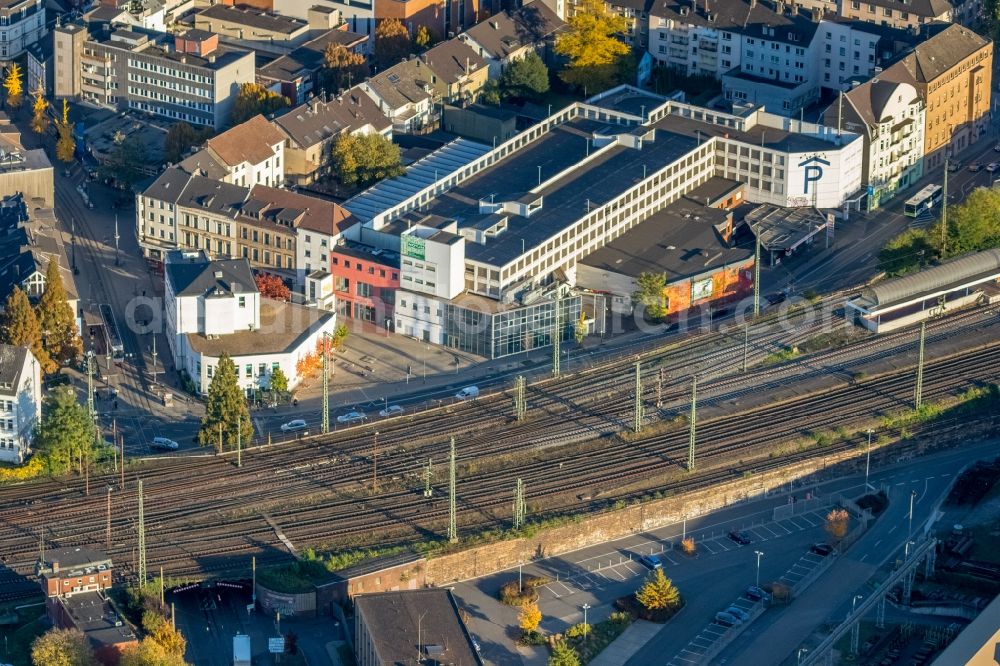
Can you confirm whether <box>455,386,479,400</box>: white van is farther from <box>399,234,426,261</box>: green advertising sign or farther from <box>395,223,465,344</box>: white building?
<box>399,234,426,261</box>: green advertising sign

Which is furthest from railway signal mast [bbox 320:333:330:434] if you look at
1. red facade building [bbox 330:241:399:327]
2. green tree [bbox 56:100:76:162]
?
green tree [bbox 56:100:76:162]

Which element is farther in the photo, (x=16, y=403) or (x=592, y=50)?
(x=592, y=50)

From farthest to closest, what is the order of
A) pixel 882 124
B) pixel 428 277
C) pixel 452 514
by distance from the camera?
pixel 882 124 → pixel 428 277 → pixel 452 514

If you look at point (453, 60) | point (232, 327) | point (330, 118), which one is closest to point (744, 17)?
point (453, 60)

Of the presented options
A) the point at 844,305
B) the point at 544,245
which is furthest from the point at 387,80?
the point at 844,305

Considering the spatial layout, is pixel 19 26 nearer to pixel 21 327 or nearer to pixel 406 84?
pixel 406 84

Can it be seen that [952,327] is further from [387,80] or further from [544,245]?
[387,80]

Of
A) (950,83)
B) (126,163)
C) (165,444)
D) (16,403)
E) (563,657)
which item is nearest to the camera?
(563,657)
